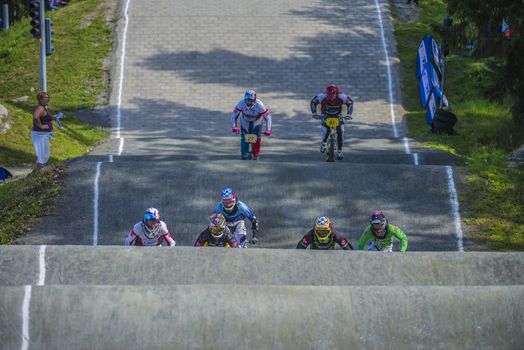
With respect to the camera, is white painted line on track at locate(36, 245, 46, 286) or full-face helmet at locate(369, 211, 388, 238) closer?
white painted line on track at locate(36, 245, 46, 286)

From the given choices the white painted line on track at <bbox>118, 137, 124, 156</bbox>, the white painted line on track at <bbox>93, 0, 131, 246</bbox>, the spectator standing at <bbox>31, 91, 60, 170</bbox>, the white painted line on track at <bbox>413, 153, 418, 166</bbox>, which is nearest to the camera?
the white painted line on track at <bbox>93, 0, 131, 246</bbox>

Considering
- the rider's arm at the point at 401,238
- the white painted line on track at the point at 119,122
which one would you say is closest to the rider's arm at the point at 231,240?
the rider's arm at the point at 401,238

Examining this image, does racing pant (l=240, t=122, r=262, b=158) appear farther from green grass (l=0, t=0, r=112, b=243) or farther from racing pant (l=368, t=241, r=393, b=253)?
racing pant (l=368, t=241, r=393, b=253)

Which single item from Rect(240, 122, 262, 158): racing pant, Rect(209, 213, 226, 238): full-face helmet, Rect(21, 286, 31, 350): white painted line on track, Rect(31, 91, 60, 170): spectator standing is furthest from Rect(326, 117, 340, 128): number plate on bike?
Rect(21, 286, 31, 350): white painted line on track

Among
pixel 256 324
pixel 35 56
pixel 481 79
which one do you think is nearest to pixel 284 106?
pixel 481 79

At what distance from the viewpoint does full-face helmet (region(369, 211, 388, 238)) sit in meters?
17.0

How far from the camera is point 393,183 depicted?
2123 centimetres

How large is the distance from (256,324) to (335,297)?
1.11 m

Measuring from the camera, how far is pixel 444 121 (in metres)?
27.7

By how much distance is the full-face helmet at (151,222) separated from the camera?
16.6 meters

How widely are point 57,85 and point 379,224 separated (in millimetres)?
17777

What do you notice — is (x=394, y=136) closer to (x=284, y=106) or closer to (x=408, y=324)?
(x=284, y=106)

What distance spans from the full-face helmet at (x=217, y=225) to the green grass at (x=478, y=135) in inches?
197

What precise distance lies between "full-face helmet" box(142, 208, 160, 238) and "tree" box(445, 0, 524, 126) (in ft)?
43.0
